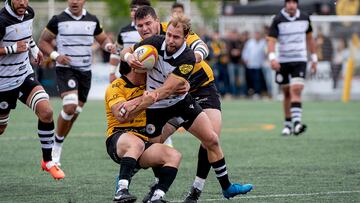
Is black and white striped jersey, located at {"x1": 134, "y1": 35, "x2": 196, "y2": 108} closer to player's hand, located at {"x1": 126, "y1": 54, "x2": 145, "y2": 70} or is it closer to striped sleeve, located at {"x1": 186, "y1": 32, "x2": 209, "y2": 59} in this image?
player's hand, located at {"x1": 126, "y1": 54, "x2": 145, "y2": 70}

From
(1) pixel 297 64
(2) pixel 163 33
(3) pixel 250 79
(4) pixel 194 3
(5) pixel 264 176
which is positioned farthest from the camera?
(4) pixel 194 3

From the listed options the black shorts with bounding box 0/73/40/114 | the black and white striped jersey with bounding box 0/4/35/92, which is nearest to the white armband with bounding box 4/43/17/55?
the black and white striped jersey with bounding box 0/4/35/92

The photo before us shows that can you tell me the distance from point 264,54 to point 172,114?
807 inches

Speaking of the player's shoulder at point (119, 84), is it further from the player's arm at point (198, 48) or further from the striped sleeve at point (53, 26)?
the striped sleeve at point (53, 26)

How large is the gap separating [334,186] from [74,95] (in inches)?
166

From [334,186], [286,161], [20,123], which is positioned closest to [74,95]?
[286,161]

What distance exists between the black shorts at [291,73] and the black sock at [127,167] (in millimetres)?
8328

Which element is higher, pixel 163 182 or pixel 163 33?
pixel 163 33

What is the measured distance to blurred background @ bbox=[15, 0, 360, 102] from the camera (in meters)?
27.7

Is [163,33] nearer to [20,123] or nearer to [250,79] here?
[20,123]

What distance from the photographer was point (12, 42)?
33.5 feet

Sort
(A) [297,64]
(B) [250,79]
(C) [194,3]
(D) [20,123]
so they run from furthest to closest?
(C) [194,3] → (B) [250,79] → (D) [20,123] → (A) [297,64]

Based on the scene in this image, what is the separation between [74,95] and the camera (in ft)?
40.9

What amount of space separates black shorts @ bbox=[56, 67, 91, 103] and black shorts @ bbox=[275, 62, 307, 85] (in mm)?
4421
